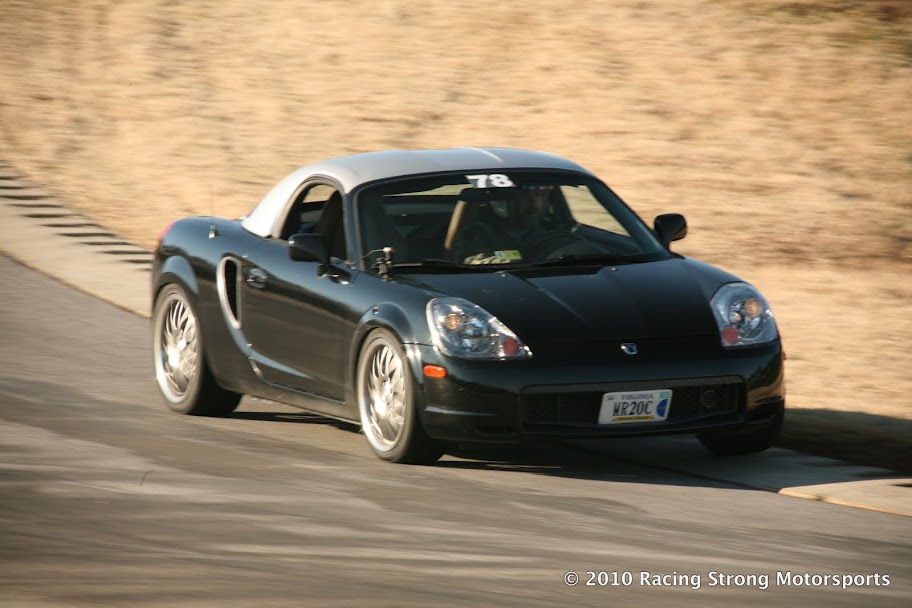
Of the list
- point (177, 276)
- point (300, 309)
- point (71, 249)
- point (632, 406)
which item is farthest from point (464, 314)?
point (71, 249)

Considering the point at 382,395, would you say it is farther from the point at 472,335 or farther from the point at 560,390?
the point at 560,390

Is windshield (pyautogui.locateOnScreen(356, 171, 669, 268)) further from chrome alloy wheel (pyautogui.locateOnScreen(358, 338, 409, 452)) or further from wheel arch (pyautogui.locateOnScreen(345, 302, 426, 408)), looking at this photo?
chrome alloy wheel (pyautogui.locateOnScreen(358, 338, 409, 452))

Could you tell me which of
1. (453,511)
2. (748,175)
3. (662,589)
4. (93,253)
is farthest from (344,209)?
(748,175)

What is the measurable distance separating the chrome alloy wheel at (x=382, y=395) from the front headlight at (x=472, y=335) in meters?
0.28

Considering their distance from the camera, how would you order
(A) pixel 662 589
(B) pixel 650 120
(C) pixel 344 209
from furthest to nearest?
1. (B) pixel 650 120
2. (C) pixel 344 209
3. (A) pixel 662 589

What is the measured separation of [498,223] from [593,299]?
0.94 meters

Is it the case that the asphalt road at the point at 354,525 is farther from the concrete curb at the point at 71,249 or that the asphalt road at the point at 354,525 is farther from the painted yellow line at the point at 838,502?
the concrete curb at the point at 71,249

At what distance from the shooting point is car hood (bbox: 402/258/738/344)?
8.44 metres

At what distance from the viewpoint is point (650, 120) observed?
20.4m

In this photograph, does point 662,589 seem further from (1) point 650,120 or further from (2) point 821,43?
(2) point 821,43

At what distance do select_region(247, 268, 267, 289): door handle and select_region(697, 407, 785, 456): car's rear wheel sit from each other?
2.45 m

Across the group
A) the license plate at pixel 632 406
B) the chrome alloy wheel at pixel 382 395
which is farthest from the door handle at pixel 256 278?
the license plate at pixel 632 406

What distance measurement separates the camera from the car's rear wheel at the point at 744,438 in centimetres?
882

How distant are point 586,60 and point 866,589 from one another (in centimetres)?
1709
